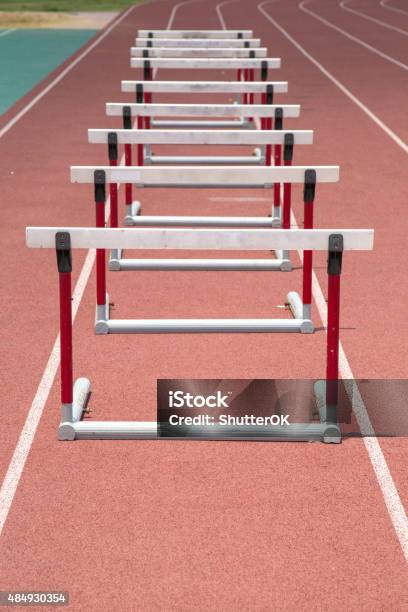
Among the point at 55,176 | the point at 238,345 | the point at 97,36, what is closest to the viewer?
the point at 238,345

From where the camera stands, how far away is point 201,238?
5801 millimetres

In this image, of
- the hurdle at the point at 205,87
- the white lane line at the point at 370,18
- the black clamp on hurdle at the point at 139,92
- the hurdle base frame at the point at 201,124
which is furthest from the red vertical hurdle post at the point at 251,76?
the white lane line at the point at 370,18

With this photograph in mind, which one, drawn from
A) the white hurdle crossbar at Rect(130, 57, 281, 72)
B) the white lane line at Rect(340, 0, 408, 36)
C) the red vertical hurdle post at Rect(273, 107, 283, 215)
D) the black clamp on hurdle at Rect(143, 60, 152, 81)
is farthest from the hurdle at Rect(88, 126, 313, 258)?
the white lane line at Rect(340, 0, 408, 36)

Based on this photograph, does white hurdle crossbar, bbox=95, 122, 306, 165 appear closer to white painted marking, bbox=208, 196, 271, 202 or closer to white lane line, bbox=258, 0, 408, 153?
white painted marking, bbox=208, 196, 271, 202

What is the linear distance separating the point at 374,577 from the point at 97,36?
2769 cm

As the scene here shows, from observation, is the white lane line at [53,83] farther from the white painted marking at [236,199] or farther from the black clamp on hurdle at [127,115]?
the black clamp on hurdle at [127,115]

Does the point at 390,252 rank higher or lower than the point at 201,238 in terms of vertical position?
lower

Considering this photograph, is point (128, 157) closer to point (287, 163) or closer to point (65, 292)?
point (287, 163)

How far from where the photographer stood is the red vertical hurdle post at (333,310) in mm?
5645

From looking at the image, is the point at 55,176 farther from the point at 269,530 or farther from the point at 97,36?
the point at 97,36

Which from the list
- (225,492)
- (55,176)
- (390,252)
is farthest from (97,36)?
(225,492)

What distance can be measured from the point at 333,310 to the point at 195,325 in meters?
1.83

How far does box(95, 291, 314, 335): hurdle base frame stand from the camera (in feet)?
24.3

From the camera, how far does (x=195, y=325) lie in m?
7.38
